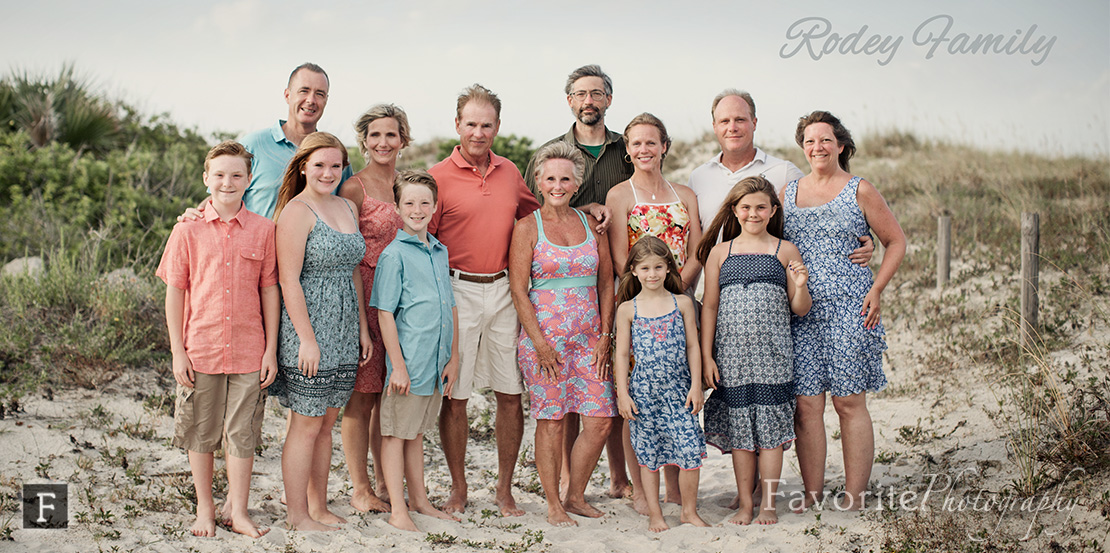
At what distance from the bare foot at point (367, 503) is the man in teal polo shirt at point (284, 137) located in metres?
1.75

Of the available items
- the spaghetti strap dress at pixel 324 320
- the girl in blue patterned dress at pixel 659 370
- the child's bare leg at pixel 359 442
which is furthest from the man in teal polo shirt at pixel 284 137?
the girl in blue patterned dress at pixel 659 370

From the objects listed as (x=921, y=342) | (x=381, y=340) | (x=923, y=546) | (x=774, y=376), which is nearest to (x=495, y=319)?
(x=381, y=340)

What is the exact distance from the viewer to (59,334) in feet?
21.5

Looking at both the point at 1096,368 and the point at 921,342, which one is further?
the point at 921,342

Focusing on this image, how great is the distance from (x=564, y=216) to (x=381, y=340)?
127 centimetres

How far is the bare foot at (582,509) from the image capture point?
4.75 metres

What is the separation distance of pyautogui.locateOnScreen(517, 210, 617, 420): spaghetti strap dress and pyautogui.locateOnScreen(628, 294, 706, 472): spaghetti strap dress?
0.23 m

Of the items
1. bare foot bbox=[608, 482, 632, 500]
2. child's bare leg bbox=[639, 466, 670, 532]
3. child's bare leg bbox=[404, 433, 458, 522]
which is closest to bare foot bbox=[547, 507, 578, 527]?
child's bare leg bbox=[639, 466, 670, 532]

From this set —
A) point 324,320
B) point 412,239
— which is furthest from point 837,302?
point 324,320

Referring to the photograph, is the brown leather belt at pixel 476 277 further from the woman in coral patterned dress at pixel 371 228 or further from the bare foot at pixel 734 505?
the bare foot at pixel 734 505

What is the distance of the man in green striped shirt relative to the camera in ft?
16.7

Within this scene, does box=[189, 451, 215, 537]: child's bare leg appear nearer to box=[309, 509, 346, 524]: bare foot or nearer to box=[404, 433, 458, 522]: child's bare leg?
box=[309, 509, 346, 524]: bare foot

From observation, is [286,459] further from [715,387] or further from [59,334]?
[59,334]

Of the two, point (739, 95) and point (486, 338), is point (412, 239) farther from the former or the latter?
point (739, 95)
